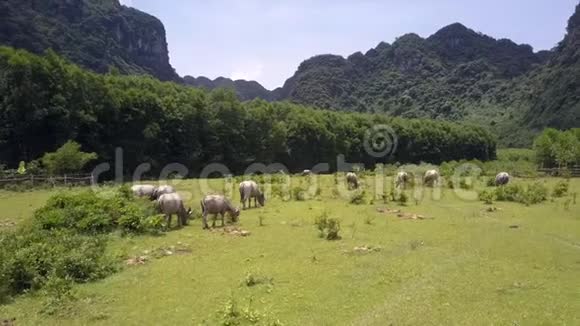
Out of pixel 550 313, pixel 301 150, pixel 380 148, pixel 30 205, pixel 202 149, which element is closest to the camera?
pixel 550 313

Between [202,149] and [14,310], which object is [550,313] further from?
[202,149]

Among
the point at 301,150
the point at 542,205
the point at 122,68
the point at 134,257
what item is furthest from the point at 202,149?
the point at 122,68

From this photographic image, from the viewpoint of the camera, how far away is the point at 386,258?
48.6 feet

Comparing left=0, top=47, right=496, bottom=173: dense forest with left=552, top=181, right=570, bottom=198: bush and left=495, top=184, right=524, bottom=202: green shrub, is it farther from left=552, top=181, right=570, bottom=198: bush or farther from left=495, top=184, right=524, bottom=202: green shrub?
left=552, top=181, right=570, bottom=198: bush

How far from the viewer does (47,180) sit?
112 feet

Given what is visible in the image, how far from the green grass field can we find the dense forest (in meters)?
28.5

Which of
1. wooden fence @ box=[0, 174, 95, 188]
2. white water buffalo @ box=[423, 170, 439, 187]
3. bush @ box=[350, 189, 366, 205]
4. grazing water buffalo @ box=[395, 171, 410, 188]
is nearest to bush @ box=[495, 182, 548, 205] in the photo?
grazing water buffalo @ box=[395, 171, 410, 188]

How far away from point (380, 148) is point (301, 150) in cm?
2138

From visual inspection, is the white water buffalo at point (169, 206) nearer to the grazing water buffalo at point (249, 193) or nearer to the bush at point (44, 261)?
the bush at point (44, 261)

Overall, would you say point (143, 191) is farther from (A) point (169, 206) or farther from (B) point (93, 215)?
(B) point (93, 215)

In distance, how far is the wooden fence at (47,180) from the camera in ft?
109

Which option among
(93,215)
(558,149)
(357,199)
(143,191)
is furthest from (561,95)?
(93,215)
